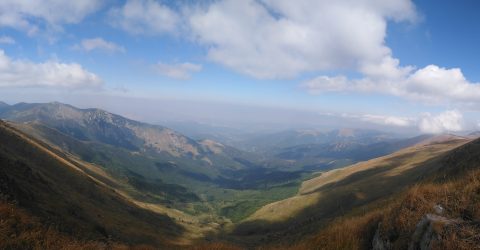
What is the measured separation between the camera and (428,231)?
10578mm

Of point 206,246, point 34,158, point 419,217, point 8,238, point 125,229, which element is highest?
point 419,217

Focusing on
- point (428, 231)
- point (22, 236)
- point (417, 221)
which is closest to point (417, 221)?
point (417, 221)

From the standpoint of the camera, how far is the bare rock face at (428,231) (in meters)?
10.2

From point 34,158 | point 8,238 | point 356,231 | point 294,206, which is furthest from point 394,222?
point 294,206

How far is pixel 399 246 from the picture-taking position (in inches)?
474

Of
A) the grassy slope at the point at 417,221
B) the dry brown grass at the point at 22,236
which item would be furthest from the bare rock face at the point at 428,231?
the dry brown grass at the point at 22,236

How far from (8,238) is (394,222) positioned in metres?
13.3

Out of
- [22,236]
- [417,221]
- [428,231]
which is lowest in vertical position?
[22,236]

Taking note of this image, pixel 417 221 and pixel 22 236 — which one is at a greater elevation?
pixel 417 221

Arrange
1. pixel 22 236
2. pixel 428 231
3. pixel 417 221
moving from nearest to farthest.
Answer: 1. pixel 428 231
2. pixel 22 236
3. pixel 417 221

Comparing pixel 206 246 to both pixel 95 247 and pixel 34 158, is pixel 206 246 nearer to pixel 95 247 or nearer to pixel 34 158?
pixel 95 247

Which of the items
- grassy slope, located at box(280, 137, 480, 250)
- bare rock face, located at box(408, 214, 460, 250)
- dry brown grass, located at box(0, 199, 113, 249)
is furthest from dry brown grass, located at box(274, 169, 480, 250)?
dry brown grass, located at box(0, 199, 113, 249)

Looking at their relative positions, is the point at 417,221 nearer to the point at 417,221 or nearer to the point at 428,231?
the point at 417,221

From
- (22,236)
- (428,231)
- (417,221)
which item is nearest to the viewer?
(428,231)
